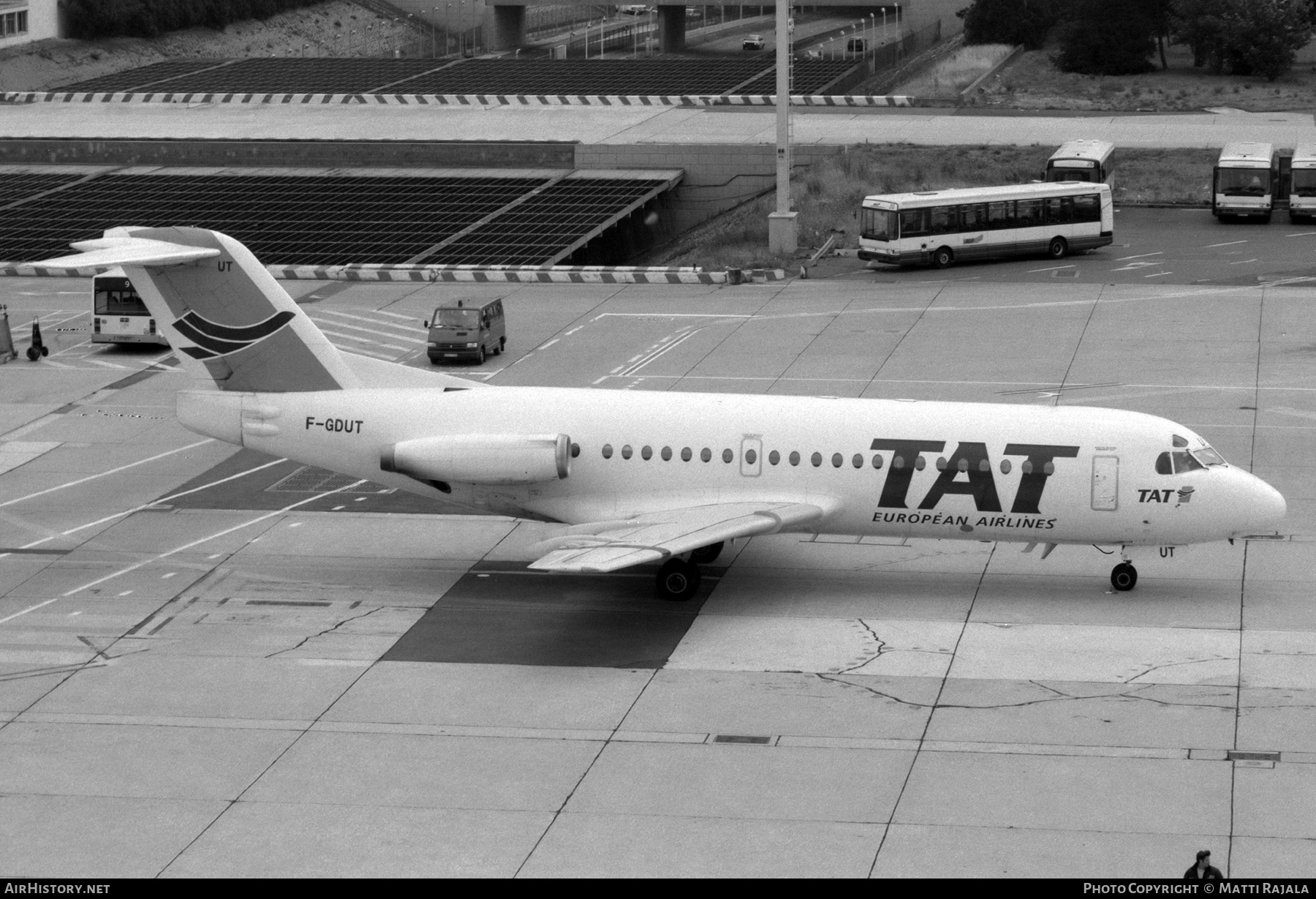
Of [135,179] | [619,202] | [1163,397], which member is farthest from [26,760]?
[135,179]

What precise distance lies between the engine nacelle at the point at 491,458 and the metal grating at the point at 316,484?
23.8ft

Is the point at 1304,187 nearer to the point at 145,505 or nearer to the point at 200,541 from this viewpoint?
the point at 145,505

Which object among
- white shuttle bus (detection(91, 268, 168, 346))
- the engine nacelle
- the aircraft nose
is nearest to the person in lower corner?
the aircraft nose

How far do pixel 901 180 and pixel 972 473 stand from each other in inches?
1870

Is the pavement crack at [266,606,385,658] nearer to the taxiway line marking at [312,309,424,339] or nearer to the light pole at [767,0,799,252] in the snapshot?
the taxiway line marking at [312,309,424,339]

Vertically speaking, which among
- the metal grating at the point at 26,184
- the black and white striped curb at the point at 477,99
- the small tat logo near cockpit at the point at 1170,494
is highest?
the black and white striped curb at the point at 477,99

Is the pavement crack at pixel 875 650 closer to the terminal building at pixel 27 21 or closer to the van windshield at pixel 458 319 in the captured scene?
the van windshield at pixel 458 319

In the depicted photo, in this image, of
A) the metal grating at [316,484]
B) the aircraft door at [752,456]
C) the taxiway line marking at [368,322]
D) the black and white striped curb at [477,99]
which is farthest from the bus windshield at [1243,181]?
the aircraft door at [752,456]

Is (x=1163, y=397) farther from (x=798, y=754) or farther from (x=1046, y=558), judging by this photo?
(x=798, y=754)

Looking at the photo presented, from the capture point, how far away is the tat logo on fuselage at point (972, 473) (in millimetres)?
32375

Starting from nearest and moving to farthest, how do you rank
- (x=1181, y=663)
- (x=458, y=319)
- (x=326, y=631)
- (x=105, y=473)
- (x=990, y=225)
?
(x=1181, y=663) < (x=326, y=631) < (x=105, y=473) < (x=458, y=319) < (x=990, y=225)

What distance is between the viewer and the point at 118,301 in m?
54.7

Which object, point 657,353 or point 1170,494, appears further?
point 657,353

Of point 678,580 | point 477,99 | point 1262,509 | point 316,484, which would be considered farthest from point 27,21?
point 1262,509
